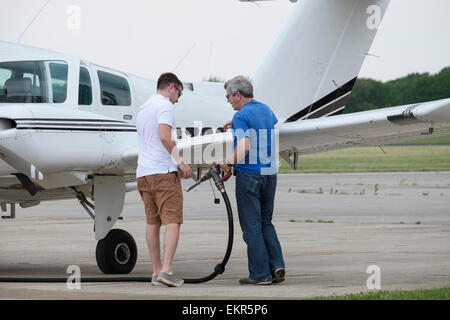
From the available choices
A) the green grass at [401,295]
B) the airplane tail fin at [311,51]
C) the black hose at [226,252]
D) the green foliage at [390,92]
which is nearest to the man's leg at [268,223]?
the black hose at [226,252]

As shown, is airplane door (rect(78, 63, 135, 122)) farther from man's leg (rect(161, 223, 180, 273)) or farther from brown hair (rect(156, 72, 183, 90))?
man's leg (rect(161, 223, 180, 273))

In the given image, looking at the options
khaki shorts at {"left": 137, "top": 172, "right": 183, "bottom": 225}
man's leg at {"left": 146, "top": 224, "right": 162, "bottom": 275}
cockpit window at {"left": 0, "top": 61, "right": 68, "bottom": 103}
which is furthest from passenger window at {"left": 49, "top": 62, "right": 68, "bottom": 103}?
man's leg at {"left": 146, "top": 224, "right": 162, "bottom": 275}

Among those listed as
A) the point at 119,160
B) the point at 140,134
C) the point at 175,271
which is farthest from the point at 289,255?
the point at 140,134

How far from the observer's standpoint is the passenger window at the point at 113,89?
1013cm

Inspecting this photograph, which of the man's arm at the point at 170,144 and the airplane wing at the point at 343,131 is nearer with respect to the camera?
the man's arm at the point at 170,144

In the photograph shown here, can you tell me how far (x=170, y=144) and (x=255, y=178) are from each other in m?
0.90

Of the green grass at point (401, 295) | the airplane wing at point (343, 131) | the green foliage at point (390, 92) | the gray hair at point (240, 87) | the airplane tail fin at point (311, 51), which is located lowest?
the green grass at point (401, 295)

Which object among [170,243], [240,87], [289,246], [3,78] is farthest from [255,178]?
[289,246]

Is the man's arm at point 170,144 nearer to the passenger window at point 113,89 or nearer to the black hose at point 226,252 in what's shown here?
the black hose at point 226,252

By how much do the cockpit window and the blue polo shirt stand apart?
2028 mm

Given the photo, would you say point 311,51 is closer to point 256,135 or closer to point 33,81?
point 256,135

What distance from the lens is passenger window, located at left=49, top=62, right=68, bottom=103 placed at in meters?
9.56

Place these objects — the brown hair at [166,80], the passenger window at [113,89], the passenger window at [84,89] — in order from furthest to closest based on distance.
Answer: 1. the passenger window at [113,89]
2. the passenger window at [84,89]
3. the brown hair at [166,80]

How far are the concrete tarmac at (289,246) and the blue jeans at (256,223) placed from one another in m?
0.24
